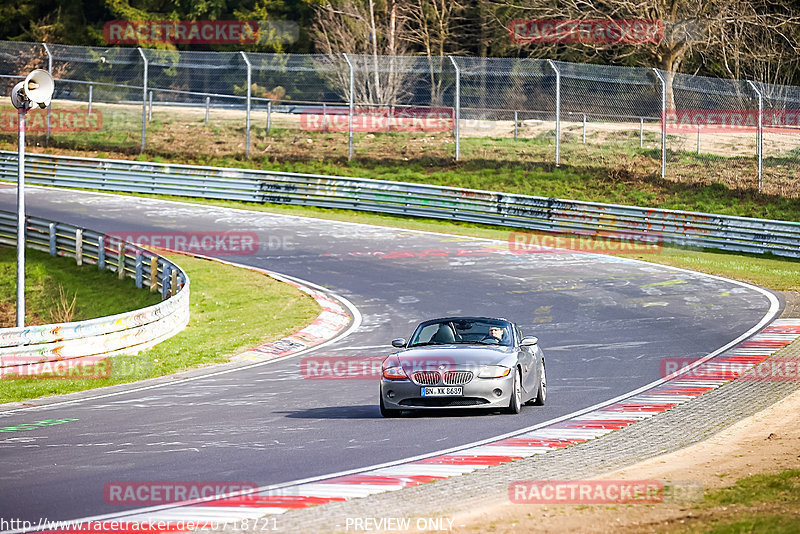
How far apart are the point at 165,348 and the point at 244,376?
3106 millimetres

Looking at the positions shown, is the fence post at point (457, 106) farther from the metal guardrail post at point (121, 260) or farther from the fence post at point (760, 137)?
the metal guardrail post at point (121, 260)

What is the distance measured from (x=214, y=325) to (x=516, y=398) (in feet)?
32.9

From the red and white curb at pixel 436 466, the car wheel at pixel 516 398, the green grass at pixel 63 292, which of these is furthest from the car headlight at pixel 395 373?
the green grass at pixel 63 292

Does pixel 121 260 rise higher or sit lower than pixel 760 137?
lower

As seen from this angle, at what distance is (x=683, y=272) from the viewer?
Result: 2500 cm

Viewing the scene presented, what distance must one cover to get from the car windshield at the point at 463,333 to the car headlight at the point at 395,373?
85 cm

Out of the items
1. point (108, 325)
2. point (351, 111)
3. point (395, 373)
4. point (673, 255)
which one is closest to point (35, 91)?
point (108, 325)

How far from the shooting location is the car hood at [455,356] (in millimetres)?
12203

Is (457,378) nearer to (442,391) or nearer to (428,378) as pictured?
(442,391)

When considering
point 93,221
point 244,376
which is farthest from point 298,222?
point 244,376

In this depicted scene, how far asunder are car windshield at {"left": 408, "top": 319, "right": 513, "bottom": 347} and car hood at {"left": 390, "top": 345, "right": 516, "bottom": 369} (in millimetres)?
266

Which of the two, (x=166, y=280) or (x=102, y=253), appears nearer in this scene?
(x=166, y=280)

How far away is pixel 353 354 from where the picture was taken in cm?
1756

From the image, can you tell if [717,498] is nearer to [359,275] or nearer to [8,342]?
[8,342]
